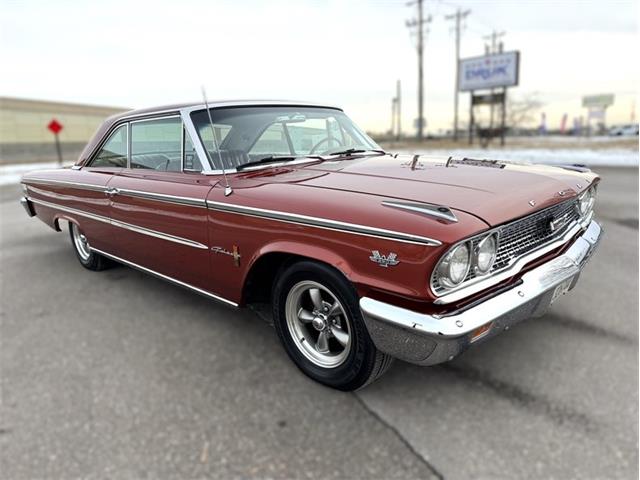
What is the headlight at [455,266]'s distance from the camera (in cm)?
198

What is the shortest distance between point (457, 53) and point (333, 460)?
4334 centimetres

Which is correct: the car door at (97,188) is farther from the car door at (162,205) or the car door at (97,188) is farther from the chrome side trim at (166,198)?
the chrome side trim at (166,198)

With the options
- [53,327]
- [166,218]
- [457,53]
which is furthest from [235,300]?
[457,53]

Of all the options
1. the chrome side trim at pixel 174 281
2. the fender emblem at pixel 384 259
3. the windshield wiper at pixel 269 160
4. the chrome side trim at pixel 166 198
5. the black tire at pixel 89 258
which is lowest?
the black tire at pixel 89 258

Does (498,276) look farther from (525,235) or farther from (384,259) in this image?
(384,259)

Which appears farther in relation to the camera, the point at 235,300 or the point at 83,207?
the point at 83,207

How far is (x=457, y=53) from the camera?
39812 mm

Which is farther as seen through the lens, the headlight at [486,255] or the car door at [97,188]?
the car door at [97,188]

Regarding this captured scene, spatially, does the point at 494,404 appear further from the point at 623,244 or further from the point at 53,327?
the point at 623,244

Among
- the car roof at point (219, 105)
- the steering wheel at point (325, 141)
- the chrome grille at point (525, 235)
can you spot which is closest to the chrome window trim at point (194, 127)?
the car roof at point (219, 105)

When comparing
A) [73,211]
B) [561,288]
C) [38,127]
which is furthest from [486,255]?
[38,127]

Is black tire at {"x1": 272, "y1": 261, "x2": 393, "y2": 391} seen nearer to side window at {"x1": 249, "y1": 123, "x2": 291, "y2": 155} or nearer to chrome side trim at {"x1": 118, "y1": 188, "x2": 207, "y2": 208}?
chrome side trim at {"x1": 118, "y1": 188, "x2": 207, "y2": 208}

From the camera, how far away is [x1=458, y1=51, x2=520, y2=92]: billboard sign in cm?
2904

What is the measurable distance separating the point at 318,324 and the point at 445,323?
80cm
